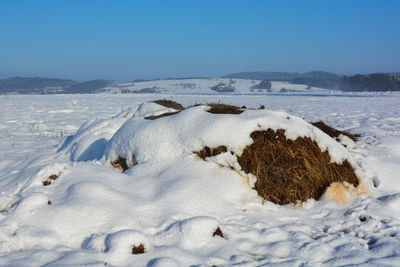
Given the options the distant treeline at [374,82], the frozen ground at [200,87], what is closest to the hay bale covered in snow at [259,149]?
the frozen ground at [200,87]

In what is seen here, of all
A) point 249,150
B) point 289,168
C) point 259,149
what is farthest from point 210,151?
point 289,168

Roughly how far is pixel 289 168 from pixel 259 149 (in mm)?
415

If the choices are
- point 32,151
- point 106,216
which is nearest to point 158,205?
point 106,216

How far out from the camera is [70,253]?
235 centimetres

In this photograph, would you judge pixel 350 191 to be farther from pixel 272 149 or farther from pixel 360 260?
pixel 360 260

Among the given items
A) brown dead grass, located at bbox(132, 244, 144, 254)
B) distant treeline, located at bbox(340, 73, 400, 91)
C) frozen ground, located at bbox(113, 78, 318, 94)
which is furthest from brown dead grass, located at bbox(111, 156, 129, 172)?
distant treeline, located at bbox(340, 73, 400, 91)

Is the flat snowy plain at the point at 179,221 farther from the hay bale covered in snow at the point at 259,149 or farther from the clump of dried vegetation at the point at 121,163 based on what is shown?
the clump of dried vegetation at the point at 121,163

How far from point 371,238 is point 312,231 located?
49 cm

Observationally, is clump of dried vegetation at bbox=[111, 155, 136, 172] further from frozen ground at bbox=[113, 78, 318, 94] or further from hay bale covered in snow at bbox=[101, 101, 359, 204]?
frozen ground at bbox=[113, 78, 318, 94]

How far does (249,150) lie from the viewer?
372 cm

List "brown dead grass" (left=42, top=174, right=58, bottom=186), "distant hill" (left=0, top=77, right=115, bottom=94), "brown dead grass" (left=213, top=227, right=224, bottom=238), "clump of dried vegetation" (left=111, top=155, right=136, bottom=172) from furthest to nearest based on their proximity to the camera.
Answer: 1. "distant hill" (left=0, top=77, right=115, bottom=94)
2. "clump of dried vegetation" (left=111, top=155, right=136, bottom=172)
3. "brown dead grass" (left=42, top=174, right=58, bottom=186)
4. "brown dead grass" (left=213, top=227, right=224, bottom=238)

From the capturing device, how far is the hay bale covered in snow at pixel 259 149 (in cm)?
357

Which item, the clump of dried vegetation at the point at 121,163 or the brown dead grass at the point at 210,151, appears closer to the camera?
the brown dead grass at the point at 210,151

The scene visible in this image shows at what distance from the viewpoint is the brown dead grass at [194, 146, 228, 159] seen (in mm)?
3686
